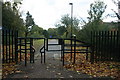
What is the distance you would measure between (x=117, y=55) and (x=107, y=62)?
0.68 m

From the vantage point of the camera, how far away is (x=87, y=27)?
518 inches

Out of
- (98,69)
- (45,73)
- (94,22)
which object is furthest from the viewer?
(94,22)

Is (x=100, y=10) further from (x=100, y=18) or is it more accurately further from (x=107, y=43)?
(x=107, y=43)

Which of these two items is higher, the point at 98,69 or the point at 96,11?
the point at 96,11

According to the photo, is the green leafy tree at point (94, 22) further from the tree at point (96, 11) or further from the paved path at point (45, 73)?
the paved path at point (45, 73)

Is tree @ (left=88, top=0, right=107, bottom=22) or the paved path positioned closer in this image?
the paved path

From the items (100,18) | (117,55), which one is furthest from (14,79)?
(100,18)

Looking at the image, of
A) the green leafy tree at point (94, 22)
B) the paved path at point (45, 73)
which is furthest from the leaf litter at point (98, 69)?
the green leafy tree at point (94, 22)

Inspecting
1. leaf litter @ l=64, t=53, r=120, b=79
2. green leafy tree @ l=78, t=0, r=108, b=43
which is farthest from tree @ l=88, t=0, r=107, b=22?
leaf litter @ l=64, t=53, r=120, b=79

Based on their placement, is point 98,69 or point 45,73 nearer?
point 45,73

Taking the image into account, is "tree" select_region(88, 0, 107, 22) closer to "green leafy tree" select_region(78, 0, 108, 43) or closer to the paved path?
"green leafy tree" select_region(78, 0, 108, 43)

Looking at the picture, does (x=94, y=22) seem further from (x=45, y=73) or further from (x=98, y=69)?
(x=45, y=73)

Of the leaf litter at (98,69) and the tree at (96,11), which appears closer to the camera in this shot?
the leaf litter at (98,69)

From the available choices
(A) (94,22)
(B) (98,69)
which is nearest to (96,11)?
(A) (94,22)
